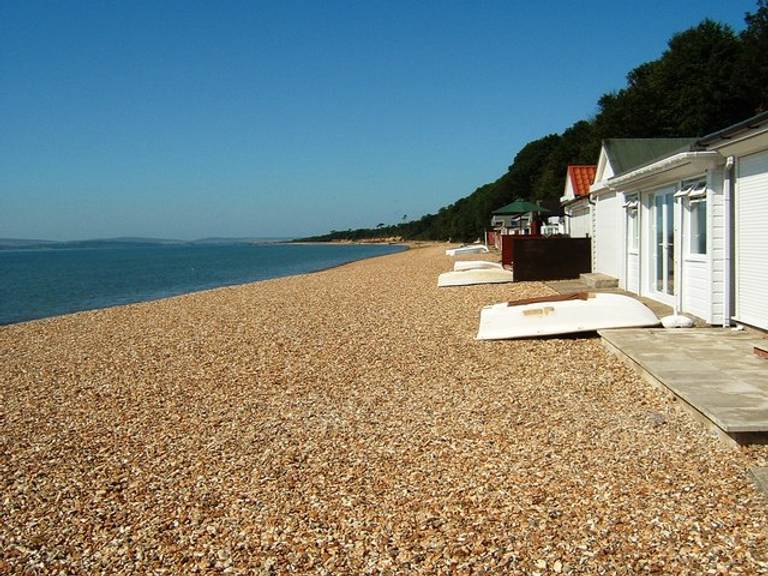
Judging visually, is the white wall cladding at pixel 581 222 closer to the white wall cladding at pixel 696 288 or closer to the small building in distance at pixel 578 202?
the small building in distance at pixel 578 202

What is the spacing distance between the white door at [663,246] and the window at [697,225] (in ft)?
3.28

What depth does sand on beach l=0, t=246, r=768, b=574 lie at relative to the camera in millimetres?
3631

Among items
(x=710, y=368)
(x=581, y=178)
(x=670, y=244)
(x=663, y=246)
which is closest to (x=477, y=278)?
(x=663, y=246)

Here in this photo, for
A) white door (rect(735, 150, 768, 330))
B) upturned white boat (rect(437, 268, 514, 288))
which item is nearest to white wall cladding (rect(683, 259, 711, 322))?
white door (rect(735, 150, 768, 330))

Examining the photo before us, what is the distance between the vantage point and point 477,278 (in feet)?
62.7

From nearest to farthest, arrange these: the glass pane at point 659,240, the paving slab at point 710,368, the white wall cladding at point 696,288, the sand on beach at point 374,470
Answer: the sand on beach at point 374,470 < the paving slab at point 710,368 < the white wall cladding at point 696,288 < the glass pane at point 659,240

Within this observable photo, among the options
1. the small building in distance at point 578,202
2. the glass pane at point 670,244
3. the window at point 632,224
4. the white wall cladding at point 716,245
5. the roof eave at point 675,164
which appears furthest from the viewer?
the small building in distance at point 578,202

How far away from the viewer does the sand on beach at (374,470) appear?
11.9 ft

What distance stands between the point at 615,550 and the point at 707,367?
368 centimetres

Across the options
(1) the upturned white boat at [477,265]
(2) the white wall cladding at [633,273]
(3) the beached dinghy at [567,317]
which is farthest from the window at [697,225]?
(1) the upturned white boat at [477,265]

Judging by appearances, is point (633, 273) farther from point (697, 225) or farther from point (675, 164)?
point (675, 164)

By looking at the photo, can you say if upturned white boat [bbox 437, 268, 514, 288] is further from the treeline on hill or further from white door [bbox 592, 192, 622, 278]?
the treeline on hill

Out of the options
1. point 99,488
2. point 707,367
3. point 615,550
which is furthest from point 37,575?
point 707,367

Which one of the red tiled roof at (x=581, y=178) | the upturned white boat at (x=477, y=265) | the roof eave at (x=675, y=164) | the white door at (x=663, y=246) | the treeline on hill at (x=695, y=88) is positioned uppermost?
Result: the treeline on hill at (x=695, y=88)
